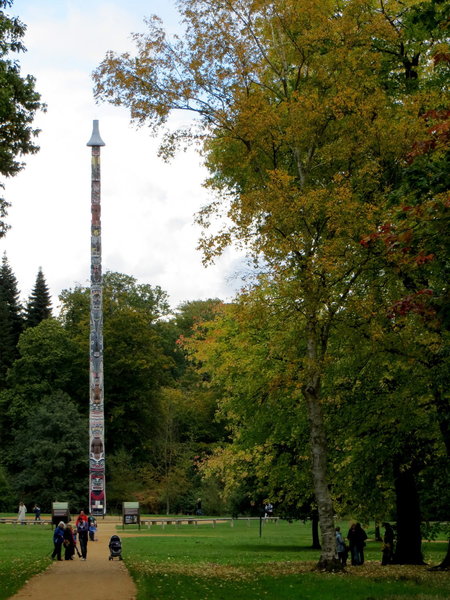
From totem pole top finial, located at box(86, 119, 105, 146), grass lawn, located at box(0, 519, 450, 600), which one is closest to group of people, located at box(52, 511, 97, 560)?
grass lawn, located at box(0, 519, 450, 600)

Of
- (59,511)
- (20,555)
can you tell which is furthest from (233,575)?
(59,511)

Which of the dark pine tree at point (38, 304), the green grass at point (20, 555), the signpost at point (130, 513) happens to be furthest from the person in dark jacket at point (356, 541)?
the dark pine tree at point (38, 304)

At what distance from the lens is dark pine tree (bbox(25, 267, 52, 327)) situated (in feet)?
271

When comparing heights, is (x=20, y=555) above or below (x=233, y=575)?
below

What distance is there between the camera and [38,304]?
83.6 metres

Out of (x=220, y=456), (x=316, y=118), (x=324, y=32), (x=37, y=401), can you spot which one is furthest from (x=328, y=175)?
(x=37, y=401)

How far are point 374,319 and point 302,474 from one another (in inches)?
383

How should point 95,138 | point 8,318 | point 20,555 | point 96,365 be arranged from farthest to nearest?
1. point 8,318
2. point 95,138
3. point 96,365
4. point 20,555

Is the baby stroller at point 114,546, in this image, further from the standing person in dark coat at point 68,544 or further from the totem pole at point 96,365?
the totem pole at point 96,365

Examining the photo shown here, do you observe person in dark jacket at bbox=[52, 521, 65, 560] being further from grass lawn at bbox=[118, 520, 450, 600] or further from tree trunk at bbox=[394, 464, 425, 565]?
tree trunk at bbox=[394, 464, 425, 565]

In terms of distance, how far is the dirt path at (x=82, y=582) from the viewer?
14.0 meters

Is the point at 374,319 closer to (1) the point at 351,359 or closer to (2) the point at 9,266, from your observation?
(1) the point at 351,359

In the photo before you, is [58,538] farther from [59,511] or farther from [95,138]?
[95,138]

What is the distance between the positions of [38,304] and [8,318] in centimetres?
377
